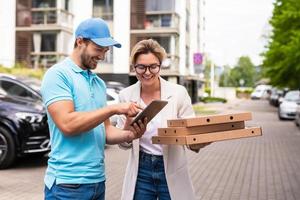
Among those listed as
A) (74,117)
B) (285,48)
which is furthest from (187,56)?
(74,117)

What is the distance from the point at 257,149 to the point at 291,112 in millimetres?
13681

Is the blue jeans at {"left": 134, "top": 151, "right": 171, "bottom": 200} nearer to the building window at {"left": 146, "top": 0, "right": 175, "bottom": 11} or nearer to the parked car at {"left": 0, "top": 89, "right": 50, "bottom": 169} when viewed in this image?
the parked car at {"left": 0, "top": 89, "right": 50, "bottom": 169}

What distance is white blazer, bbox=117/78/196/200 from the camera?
352 centimetres

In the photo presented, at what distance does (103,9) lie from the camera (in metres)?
40.8

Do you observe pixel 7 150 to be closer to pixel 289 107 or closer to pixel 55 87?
pixel 55 87

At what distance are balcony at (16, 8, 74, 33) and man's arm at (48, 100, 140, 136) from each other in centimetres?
3649

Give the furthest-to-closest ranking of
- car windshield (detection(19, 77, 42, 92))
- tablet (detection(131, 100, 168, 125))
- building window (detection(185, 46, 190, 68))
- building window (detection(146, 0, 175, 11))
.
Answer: building window (detection(185, 46, 190, 68)) < building window (detection(146, 0, 175, 11)) < car windshield (detection(19, 77, 42, 92)) < tablet (detection(131, 100, 168, 125))

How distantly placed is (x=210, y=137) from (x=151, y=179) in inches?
27.0

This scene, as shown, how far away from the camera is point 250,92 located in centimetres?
8888

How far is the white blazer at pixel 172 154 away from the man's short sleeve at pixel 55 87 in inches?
31.4

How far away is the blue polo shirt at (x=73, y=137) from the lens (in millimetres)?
2836

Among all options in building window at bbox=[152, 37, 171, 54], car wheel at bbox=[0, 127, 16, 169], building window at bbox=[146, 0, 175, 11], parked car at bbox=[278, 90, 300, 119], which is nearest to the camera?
car wheel at bbox=[0, 127, 16, 169]

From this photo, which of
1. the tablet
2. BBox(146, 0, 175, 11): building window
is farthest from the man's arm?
BBox(146, 0, 175, 11): building window

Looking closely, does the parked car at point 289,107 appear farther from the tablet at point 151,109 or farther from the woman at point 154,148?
the tablet at point 151,109
